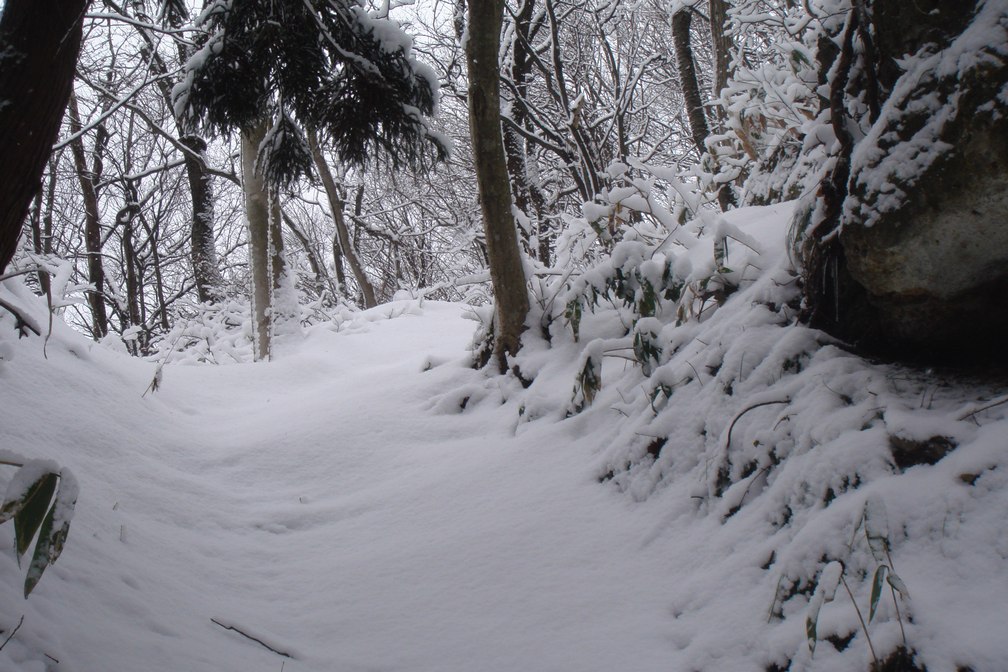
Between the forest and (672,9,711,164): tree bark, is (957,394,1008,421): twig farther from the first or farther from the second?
(672,9,711,164): tree bark

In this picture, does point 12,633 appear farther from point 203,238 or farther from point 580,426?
point 203,238

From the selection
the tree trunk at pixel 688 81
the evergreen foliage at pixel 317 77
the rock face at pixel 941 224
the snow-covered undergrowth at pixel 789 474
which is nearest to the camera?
the snow-covered undergrowth at pixel 789 474

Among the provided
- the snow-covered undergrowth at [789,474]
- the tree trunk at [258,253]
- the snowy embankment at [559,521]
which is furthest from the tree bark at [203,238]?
the snow-covered undergrowth at [789,474]

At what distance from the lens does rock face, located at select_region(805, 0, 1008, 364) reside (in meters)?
1.41

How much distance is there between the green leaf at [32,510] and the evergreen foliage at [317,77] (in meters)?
2.39

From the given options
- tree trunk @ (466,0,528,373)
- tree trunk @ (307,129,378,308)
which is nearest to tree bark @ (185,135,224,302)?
tree trunk @ (307,129,378,308)

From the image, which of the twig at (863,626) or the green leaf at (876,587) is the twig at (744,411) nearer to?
the twig at (863,626)

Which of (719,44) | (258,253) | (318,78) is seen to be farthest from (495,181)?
(719,44)

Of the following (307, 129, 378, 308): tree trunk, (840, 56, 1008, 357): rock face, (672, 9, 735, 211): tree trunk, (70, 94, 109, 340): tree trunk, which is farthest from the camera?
(70, 94, 109, 340): tree trunk

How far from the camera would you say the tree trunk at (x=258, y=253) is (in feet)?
20.5

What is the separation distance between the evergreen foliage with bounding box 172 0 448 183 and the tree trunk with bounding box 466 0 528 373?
0.25 m

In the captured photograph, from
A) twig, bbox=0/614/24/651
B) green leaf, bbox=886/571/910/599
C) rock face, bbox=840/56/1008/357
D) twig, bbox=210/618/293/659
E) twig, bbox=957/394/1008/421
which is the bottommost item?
twig, bbox=210/618/293/659

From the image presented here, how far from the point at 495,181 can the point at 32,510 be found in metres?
2.66

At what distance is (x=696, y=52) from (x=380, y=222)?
8587mm
